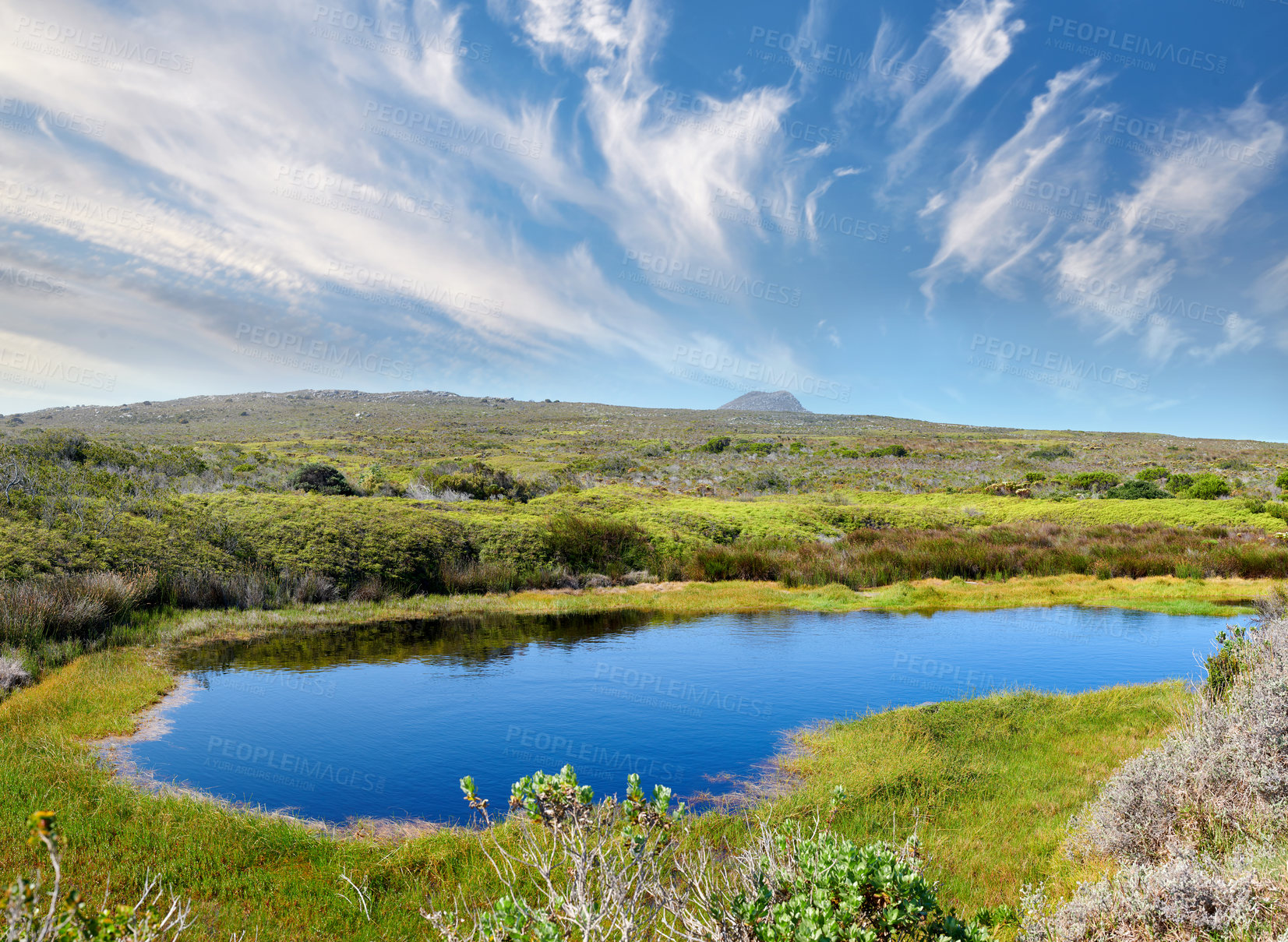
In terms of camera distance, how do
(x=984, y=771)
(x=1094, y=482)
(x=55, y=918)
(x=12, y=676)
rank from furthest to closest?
(x=1094, y=482) → (x=12, y=676) → (x=984, y=771) → (x=55, y=918)

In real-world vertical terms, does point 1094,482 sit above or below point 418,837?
above

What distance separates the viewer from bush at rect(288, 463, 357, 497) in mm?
25719

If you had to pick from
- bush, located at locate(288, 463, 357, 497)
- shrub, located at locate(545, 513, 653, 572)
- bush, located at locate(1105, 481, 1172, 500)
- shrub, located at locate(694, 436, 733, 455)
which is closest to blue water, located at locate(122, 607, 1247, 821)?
shrub, located at locate(545, 513, 653, 572)

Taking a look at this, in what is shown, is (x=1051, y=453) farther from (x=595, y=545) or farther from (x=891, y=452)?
(x=595, y=545)

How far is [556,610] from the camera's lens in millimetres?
17188

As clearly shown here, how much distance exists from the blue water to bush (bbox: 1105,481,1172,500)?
20.5 metres

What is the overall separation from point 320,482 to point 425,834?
2259cm

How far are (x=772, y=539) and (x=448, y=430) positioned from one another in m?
48.5

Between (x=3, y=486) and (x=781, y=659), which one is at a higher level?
(x=3, y=486)

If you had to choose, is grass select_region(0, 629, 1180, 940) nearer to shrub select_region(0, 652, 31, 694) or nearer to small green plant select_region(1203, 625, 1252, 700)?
shrub select_region(0, 652, 31, 694)

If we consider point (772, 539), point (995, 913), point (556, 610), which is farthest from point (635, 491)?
point (995, 913)

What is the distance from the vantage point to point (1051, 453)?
177ft

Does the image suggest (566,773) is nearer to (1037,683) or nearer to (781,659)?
(781,659)

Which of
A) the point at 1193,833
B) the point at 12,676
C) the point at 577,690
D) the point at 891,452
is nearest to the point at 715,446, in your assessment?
the point at 891,452
